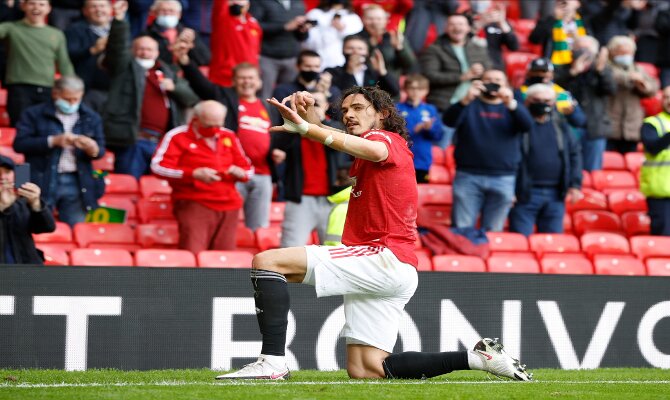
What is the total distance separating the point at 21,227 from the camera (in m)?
9.92

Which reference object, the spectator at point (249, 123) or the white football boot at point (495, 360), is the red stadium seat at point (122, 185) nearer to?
the spectator at point (249, 123)

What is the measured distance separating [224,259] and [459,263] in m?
2.24

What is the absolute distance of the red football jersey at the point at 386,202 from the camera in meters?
7.08

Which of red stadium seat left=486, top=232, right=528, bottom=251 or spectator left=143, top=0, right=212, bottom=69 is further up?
spectator left=143, top=0, right=212, bottom=69

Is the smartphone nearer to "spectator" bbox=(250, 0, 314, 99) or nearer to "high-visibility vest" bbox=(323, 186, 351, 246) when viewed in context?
"high-visibility vest" bbox=(323, 186, 351, 246)

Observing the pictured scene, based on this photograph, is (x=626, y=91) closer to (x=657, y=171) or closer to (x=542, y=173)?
(x=657, y=171)

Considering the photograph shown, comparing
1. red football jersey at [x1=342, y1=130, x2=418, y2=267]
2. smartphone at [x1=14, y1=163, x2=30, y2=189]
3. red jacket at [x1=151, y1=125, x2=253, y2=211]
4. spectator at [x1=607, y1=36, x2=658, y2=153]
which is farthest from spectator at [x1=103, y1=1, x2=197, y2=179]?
red football jersey at [x1=342, y1=130, x2=418, y2=267]

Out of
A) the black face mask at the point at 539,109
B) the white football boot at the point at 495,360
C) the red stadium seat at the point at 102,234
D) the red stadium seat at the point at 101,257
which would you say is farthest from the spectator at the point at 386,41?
the white football boot at the point at 495,360

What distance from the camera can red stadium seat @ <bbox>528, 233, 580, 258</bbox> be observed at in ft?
40.2

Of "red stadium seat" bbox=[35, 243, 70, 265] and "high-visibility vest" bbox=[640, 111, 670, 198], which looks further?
"high-visibility vest" bbox=[640, 111, 670, 198]

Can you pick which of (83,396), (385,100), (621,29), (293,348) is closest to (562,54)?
(621,29)

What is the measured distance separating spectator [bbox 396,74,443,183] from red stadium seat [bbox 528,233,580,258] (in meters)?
1.39

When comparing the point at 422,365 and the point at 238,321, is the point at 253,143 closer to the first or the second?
the point at 238,321

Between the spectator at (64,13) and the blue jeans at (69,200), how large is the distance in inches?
122
